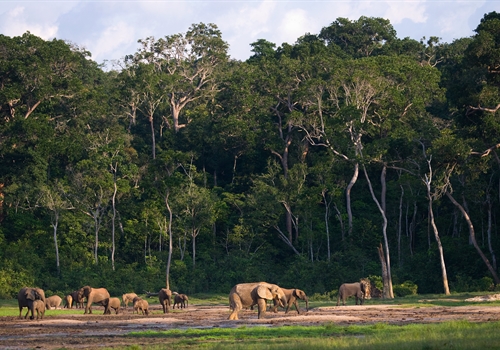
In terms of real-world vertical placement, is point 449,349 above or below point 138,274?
below

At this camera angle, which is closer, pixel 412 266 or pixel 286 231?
pixel 412 266

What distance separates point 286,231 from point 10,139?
2269 cm

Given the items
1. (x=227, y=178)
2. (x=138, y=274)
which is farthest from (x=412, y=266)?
(x=227, y=178)

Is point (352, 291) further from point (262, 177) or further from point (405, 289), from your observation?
point (262, 177)

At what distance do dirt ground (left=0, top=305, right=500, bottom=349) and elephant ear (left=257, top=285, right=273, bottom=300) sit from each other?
32.3 inches

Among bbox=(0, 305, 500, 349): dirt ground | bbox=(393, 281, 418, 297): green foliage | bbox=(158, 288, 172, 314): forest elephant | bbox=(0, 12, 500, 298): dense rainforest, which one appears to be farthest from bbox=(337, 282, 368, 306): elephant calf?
bbox=(393, 281, 418, 297): green foliage

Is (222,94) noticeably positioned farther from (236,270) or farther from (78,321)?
(78,321)

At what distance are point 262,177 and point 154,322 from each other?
31.6 meters

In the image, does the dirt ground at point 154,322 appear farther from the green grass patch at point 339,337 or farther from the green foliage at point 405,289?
the green foliage at point 405,289

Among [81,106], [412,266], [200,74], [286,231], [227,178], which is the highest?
[200,74]

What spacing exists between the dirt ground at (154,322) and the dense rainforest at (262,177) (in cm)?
1401

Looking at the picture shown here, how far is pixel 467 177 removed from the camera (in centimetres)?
4575

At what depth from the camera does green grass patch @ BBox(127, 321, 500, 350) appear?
17.2m

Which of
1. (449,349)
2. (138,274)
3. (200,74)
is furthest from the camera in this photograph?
(200,74)
